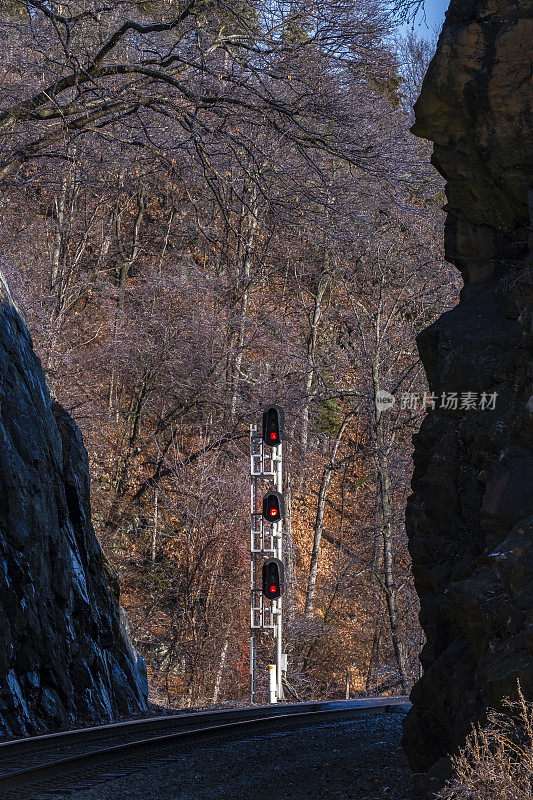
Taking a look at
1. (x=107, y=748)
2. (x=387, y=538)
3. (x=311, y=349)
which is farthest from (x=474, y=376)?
(x=311, y=349)

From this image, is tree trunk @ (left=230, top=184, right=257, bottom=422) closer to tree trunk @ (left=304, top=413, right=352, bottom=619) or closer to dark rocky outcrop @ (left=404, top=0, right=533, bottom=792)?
tree trunk @ (left=304, top=413, right=352, bottom=619)

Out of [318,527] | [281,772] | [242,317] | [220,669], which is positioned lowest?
[220,669]

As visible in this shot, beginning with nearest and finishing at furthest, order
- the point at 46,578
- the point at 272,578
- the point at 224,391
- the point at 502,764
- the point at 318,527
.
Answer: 1. the point at 502,764
2. the point at 46,578
3. the point at 272,578
4. the point at 224,391
5. the point at 318,527

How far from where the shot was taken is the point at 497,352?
7727 mm

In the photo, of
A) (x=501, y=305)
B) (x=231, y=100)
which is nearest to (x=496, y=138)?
(x=501, y=305)

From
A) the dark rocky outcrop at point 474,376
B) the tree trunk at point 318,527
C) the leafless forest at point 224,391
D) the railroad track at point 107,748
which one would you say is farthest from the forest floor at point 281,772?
the tree trunk at point 318,527

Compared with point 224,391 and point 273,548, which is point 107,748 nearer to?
point 273,548

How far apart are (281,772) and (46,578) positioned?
19.1ft

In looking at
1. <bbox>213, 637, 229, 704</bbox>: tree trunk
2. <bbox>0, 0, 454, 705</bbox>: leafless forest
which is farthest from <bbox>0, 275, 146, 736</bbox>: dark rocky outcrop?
<bbox>213, 637, 229, 704</bbox>: tree trunk

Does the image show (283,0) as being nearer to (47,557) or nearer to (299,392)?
(47,557)

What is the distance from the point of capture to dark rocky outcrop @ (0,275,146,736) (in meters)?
11.5

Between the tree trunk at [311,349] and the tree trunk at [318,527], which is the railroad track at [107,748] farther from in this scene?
the tree trunk at [311,349]

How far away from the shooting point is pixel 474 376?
785 cm

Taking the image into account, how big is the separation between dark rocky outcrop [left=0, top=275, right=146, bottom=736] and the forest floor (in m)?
3.10
